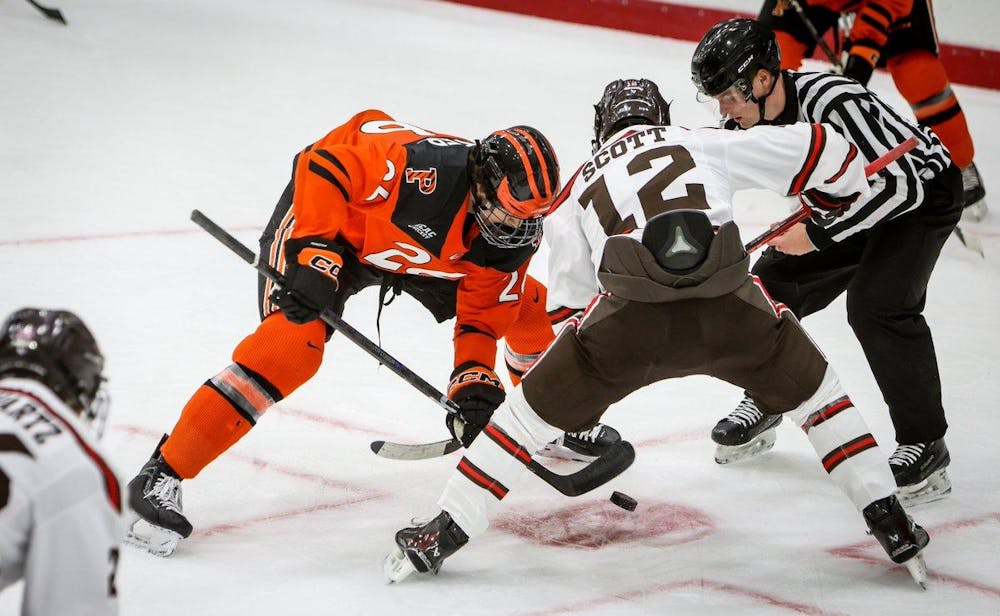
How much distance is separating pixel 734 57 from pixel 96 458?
1.89 m

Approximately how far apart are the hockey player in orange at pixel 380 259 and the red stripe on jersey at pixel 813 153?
50 cm

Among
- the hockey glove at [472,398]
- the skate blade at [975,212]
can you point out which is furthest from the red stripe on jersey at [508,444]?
the skate blade at [975,212]

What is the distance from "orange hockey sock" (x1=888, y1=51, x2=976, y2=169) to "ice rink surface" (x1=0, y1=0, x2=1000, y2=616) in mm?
419

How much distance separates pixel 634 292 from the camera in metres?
2.23

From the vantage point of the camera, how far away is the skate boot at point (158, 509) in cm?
247

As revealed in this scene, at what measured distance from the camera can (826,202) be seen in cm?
264

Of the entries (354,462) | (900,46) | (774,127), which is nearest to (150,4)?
(900,46)

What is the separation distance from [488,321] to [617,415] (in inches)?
28.1

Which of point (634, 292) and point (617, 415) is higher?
point (634, 292)

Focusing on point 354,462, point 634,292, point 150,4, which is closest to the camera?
point 634,292

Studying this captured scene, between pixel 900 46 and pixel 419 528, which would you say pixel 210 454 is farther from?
pixel 900 46

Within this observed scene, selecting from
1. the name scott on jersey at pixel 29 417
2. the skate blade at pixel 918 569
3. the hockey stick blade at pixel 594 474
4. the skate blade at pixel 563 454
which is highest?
the name scott on jersey at pixel 29 417

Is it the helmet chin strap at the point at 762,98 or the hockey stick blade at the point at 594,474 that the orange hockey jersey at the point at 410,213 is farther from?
the helmet chin strap at the point at 762,98

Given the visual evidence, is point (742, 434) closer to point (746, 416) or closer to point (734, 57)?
point (746, 416)
